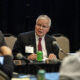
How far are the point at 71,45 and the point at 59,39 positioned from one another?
100 inches

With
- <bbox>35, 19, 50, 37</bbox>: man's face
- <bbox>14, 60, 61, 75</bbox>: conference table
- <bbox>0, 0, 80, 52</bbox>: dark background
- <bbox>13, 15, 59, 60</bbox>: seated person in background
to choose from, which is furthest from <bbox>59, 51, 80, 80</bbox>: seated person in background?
<bbox>0, 0, 80, 52</bbox>: dark background

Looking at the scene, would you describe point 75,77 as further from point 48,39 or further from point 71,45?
point 71,45

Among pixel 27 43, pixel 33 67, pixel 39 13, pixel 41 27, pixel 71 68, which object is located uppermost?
pixel 39 13

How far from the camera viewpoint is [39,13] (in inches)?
325

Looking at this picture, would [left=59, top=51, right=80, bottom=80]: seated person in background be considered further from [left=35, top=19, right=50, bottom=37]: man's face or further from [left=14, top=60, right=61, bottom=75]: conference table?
[left=35, top=19, right=50, bottom=37]: man's face

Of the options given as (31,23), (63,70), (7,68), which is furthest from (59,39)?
(63,70)

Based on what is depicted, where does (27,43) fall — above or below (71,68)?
above

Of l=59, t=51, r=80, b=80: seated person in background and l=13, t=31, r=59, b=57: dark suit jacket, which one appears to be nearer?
l=59, t=51, r=80, b=80: seated person in background

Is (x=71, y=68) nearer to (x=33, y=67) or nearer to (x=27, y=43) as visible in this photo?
(x=33, y=67)

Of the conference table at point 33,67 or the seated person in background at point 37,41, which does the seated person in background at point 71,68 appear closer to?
the conference table at point 33,67

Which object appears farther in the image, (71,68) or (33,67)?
(33,67)

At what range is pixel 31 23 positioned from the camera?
8.29m

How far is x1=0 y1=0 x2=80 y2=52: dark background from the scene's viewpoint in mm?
7996

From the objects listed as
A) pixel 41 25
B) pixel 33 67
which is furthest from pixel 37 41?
pixel 33 67
